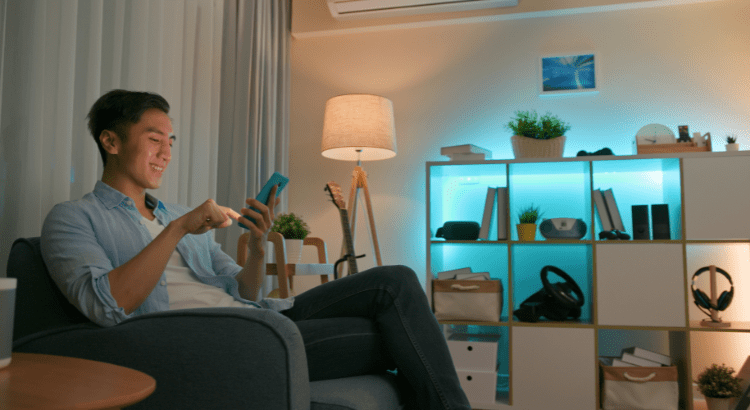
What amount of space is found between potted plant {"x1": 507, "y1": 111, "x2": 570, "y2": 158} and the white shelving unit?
0.21 ft

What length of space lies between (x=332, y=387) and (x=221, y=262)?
68 cm

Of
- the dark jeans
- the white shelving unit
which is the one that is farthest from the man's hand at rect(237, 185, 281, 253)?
the white shelving unit

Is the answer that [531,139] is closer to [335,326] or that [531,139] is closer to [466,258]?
[466,258]

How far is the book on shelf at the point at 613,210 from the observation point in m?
2.63

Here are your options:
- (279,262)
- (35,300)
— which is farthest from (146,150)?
(279,262)

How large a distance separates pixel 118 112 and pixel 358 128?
60.1 inches

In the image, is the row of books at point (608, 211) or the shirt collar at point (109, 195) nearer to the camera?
the shirt collar at point (109, 195)

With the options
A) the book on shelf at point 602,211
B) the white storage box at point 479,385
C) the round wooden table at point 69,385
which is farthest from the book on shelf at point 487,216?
the round wooden table at point 69,385

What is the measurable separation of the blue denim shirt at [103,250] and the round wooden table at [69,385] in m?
0.24

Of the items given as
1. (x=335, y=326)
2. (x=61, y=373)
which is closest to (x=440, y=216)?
(x=335, y=326)

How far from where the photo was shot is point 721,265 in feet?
8.96

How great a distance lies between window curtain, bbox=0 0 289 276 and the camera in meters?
1.44

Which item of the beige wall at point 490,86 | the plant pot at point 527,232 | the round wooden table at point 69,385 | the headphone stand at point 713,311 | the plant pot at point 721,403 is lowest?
the plant pot at point 721,403

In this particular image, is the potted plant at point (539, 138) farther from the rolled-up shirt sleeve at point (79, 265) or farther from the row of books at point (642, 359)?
the rolled-up shirt sleeve at point (79, 265)
